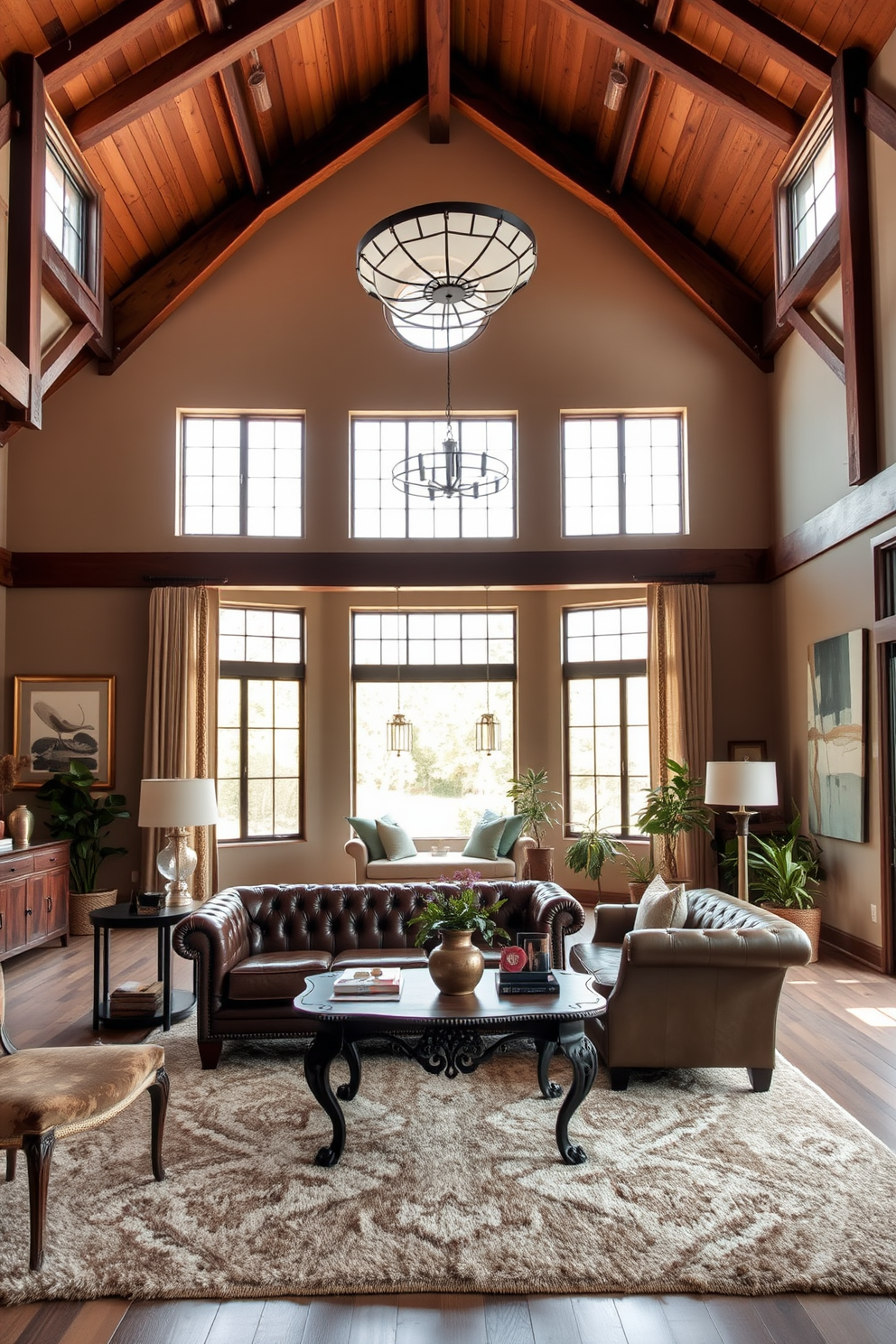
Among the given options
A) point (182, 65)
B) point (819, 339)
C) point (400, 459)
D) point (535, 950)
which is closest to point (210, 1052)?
point (535, 950)

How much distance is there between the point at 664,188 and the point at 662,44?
5.14 ft

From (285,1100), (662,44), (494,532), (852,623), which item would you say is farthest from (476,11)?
(285,1100)

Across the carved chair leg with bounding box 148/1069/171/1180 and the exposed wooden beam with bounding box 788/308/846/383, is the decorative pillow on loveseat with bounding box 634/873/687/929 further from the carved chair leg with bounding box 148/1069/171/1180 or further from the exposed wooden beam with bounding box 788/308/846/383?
the exposed wooden beam with bounding box 788/308/846/383

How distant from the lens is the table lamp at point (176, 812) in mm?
5426

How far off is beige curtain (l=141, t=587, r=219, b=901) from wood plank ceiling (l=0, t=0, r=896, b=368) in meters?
2.59

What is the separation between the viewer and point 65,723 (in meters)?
9.03

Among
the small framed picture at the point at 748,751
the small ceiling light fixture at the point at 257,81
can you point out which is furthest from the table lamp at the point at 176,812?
the small ceiling light fixture at the point at 257,81

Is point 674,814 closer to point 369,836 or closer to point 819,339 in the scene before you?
point 369,836

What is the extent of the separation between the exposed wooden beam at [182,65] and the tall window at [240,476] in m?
2.71

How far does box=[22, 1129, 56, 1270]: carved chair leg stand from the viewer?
2.82 m

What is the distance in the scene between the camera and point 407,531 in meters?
9.62

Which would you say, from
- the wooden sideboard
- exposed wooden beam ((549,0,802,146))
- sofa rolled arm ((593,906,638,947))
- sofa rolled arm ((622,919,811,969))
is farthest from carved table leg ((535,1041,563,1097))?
exposed wooden beam ((549,0,802,146))

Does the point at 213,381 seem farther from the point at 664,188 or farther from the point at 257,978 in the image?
the point at 257,978

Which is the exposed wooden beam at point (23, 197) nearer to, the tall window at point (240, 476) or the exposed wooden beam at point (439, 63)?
the tall window at point (240, 476)
